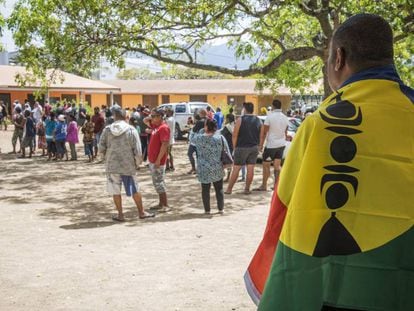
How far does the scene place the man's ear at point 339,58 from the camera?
207 cm

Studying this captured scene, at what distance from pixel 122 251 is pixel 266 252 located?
5073mm

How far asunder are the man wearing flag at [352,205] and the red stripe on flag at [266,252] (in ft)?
0.10

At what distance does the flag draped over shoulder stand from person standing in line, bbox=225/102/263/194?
29.3 ft

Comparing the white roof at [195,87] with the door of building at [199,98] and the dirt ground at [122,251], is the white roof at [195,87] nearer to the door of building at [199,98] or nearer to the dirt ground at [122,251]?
the door of building at [199,98]

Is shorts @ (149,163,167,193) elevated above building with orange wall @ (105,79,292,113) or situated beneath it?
situated beneath

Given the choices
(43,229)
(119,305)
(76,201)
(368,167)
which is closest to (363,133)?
(368,167)

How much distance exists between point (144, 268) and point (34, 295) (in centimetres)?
129

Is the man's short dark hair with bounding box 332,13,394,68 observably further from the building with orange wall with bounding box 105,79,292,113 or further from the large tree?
the building with orange wall with bounding box 105,79,292,113

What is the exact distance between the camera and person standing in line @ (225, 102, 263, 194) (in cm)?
1093

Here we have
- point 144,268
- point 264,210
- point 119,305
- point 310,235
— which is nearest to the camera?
point 310,235

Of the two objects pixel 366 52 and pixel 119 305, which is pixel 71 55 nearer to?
pixel 119 305

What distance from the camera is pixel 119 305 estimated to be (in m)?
5.01

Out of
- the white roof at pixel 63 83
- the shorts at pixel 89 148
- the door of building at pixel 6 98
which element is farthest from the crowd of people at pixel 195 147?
the door of building at pixel 6 98

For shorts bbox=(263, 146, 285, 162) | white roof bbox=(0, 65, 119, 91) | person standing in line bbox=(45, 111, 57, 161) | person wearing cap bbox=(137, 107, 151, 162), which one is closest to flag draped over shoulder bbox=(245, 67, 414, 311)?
shorts bbox=(263, 146, 285, 162)
